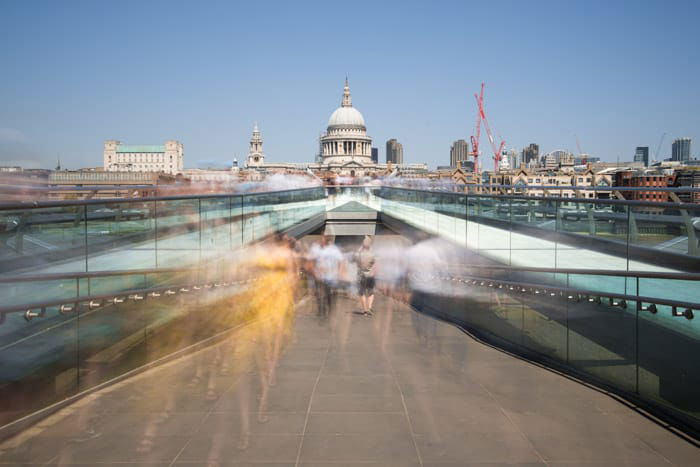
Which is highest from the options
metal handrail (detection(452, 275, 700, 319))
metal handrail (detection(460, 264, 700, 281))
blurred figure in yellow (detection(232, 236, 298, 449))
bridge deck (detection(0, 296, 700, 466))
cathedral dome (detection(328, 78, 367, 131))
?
cathedral dome (detection(328, 78, 367, 131))

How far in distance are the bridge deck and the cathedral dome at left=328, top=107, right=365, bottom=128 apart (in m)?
188

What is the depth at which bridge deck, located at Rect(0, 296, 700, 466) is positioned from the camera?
5.16 metres

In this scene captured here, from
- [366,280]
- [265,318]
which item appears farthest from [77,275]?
[366,280]

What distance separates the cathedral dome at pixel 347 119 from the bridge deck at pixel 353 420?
188072 millimetres

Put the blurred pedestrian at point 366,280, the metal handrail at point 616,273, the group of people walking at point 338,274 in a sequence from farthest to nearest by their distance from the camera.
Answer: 1. the group of people walking at point 338,274
2. the blurred pedestrian at point 366,280
3. the metal handrail at point 616,273

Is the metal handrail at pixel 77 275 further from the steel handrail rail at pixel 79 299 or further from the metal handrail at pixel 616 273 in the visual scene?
the metal handrail at pixel 616 273

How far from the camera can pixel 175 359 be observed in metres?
8.00

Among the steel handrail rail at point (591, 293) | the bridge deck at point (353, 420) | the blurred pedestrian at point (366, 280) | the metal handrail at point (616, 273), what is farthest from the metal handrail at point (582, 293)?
the blurred pedestrian at point (366, 280)

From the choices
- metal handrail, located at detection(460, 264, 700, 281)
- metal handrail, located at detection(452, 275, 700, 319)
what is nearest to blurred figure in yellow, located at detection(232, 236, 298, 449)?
metal handrail, located at detection(452, 275, 700, 319)

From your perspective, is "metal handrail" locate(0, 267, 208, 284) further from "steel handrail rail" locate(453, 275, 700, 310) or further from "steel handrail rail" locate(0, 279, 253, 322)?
"steel handrail rail" locate(453, 275, 700, 310)

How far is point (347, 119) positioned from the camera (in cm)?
19488

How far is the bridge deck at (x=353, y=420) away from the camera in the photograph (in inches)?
203

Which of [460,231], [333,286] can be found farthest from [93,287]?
[333,286]

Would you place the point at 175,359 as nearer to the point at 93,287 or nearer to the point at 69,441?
the point at 93,287
